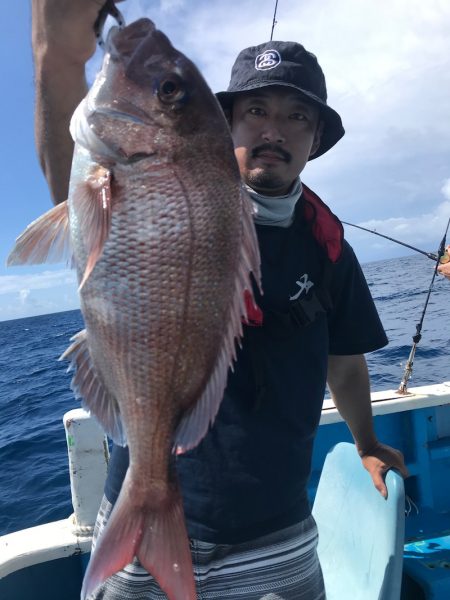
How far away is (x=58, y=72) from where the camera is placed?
1424mm

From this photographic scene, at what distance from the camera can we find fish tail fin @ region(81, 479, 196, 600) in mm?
1244

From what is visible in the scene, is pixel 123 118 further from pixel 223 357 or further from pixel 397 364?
pixel 397 364

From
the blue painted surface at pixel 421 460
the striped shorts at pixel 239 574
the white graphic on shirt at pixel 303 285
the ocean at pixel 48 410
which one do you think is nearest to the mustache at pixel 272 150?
the white graphic on shirt at pixel 303 285

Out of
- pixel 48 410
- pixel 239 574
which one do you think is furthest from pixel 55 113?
pixel 48 410

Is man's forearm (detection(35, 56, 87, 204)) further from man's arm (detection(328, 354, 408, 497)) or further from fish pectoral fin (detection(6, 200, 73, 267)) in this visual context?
man's arm (detection(328, 354, 408, 497))

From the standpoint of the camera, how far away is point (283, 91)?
1.94 m

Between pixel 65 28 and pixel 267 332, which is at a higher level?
pixel 65 28

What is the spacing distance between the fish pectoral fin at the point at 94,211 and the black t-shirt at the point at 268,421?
0.70 metres

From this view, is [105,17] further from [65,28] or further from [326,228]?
[326,228]

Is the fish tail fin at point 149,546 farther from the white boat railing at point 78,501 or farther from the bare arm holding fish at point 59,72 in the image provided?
the white boat railing at point 78,501

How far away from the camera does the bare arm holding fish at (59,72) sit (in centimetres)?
133

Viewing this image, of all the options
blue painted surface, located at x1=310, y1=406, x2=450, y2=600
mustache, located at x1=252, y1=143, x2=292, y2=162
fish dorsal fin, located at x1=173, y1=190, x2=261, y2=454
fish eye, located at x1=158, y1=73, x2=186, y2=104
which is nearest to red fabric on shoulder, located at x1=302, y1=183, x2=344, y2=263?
mustache, located at x1=252, y1=143, x2=292, y2=162

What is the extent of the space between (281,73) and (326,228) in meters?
0.65

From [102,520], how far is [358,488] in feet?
4.45
